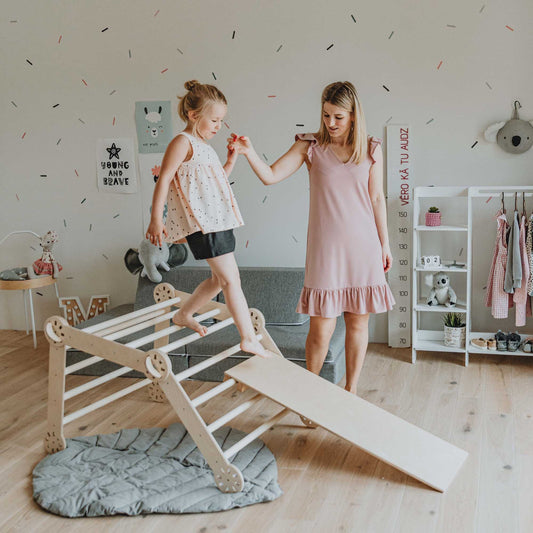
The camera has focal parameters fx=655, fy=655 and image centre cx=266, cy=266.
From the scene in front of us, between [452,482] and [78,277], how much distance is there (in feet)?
9.96

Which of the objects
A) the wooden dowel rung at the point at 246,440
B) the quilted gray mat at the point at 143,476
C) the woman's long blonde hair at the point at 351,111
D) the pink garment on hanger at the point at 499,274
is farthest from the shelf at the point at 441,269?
the quilted gray mat at the point at 143,476

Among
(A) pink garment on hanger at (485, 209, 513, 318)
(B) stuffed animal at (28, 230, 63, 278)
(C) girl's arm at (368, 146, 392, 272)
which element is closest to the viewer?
(C) girl's arm at (368, 146, 392, 272)

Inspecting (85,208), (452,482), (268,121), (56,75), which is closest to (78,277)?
(85,208)

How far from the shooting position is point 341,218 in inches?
110

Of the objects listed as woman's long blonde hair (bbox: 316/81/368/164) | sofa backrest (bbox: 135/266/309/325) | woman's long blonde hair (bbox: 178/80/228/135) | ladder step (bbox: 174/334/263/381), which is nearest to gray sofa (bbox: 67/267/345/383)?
sofa backrest (bbox: 135/266/309/325)

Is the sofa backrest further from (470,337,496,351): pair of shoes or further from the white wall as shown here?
(470,337,496,351): pair of shoes

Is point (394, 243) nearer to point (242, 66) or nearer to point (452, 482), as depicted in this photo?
point (242, 66)

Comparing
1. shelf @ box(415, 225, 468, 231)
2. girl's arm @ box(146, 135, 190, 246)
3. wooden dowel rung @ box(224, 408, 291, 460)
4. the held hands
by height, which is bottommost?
wooden dowel rung @ box(224, 408, 291, 460)

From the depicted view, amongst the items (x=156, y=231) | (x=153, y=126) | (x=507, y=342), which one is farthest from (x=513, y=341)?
(x=153, y=126)

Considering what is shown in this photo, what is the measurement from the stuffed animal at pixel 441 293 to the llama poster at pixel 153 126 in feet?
6.19

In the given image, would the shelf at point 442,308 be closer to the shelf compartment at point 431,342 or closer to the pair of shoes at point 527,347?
the shelf compartment at point 431,342

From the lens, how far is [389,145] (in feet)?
12.8

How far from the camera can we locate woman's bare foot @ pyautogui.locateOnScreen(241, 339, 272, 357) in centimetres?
271

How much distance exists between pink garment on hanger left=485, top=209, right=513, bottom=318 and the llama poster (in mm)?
2099
